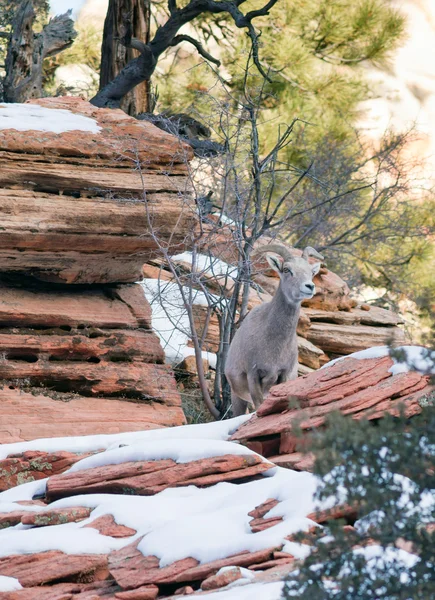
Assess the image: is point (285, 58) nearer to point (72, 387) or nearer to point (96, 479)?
point (72, 387)

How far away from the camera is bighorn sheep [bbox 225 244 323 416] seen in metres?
8.80

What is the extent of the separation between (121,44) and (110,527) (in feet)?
35.7

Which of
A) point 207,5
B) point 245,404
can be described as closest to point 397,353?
point 245,404

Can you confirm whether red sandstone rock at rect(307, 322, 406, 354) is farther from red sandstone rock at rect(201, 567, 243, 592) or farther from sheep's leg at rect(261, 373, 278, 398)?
red sandstone rock at rect(201, 567, 243, 592)

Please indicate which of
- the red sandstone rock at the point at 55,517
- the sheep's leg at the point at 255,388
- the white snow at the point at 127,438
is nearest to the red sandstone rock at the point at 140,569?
the red sandstone rock at the point at 55,517

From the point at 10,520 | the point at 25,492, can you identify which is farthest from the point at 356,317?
the point at 10,520

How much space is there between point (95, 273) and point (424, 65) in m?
25.4

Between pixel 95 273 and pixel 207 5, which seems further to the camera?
pixel 207 5

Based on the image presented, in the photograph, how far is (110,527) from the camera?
5500 mm

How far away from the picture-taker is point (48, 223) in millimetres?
9164

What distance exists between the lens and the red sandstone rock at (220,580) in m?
4.53

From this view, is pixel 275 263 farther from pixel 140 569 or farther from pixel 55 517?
pixel 140 569

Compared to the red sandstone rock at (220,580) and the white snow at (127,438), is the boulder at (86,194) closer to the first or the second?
the white snow at (127,438)

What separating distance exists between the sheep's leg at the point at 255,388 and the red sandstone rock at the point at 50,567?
3884 millimetres
